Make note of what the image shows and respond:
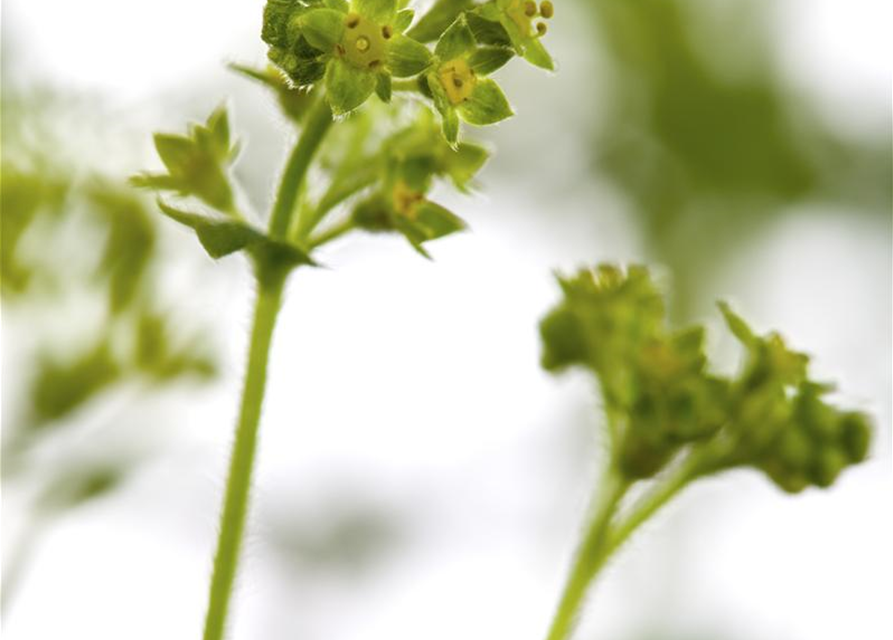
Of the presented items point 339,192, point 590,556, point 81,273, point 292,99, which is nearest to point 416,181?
point 339,192

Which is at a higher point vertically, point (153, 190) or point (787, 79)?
point (787, 79)

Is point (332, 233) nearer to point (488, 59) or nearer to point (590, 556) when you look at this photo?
point (488, 59)

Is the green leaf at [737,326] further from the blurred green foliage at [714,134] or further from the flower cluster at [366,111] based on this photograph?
the blurred green foliage at [714,134]

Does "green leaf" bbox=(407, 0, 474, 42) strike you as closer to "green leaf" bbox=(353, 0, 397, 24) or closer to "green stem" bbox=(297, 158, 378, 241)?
"green leaf" bbox=(353, 0, 397, 24)

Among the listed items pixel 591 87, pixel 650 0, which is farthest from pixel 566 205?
pixel 650 0

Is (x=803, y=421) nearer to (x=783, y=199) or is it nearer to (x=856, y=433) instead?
(x=856, y=433)
